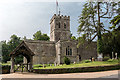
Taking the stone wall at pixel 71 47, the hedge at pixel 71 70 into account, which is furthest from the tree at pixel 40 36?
the hedge at pixel 71 70

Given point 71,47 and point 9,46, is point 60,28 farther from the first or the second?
point 9,46

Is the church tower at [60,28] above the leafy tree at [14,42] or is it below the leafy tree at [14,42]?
above

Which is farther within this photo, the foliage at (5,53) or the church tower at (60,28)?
the foliage at (5,53)

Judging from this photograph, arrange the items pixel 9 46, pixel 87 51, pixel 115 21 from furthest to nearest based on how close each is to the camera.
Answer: pixel 9 46 < pixel 87 51 < pixel 115 21

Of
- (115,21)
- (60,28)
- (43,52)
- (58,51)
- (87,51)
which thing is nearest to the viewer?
(115,21)

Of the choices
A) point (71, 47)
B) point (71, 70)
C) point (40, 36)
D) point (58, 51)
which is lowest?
point (71, 70)

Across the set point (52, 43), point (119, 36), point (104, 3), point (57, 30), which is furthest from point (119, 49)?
point (57, 30)

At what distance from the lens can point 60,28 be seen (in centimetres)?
4994

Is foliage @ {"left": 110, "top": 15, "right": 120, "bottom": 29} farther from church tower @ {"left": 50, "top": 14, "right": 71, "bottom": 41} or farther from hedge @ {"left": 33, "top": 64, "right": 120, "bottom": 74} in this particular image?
church tower @ {"left": 50, "top": 14, "right": 71, "bottom": 41}

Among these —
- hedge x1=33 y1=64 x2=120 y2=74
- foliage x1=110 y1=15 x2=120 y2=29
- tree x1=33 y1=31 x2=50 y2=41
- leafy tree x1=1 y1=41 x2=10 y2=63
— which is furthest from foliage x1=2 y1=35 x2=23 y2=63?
foliage x1=110 y1=15 x2=120 y2=29

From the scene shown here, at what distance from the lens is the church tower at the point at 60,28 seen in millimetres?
49094

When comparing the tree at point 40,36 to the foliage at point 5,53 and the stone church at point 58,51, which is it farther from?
the stone church at point 58,51

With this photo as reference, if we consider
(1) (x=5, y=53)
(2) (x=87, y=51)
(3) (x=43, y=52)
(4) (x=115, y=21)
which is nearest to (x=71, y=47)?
(2) (x=87, y=51)

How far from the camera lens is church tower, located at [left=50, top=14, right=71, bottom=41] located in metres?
49.1
